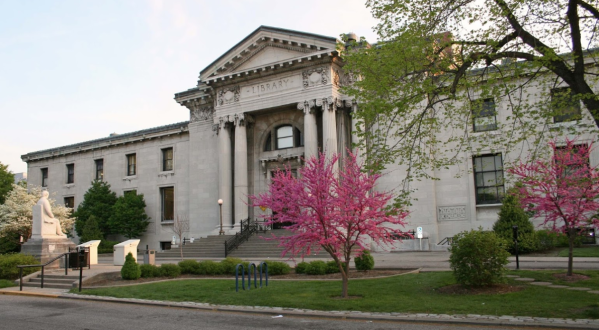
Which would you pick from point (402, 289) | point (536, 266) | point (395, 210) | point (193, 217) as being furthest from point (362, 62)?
point (193, 217)

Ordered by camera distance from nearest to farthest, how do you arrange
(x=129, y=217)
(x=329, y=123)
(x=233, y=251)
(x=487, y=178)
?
1. (x=233, y=251)
2. (x=487, y=178)
3. (x=329, y=123)
4. (x=129, y=217)

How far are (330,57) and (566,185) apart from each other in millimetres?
19280

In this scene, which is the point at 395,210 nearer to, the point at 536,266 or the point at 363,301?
the point at 363,301

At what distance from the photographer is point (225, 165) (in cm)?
3644

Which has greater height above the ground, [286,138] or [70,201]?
[286,138]

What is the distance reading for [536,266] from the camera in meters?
18.5

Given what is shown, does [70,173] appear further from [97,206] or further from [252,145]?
[252,145]

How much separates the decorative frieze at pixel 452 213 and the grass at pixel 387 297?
1471 cm

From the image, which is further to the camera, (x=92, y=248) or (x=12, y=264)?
(x=92, y=248)

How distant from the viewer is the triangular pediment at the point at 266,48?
3238 centimetres

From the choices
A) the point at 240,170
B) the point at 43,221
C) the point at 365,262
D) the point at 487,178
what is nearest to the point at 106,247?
the point at 240,170

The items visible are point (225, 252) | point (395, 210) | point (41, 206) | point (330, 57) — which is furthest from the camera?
point (330, 57)

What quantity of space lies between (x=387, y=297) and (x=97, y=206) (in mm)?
37175

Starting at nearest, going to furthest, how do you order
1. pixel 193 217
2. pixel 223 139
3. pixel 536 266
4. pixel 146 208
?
1. pixel 536 266
2. pixel 223 139
3. pixel 193 217
4. pixel 146 208
